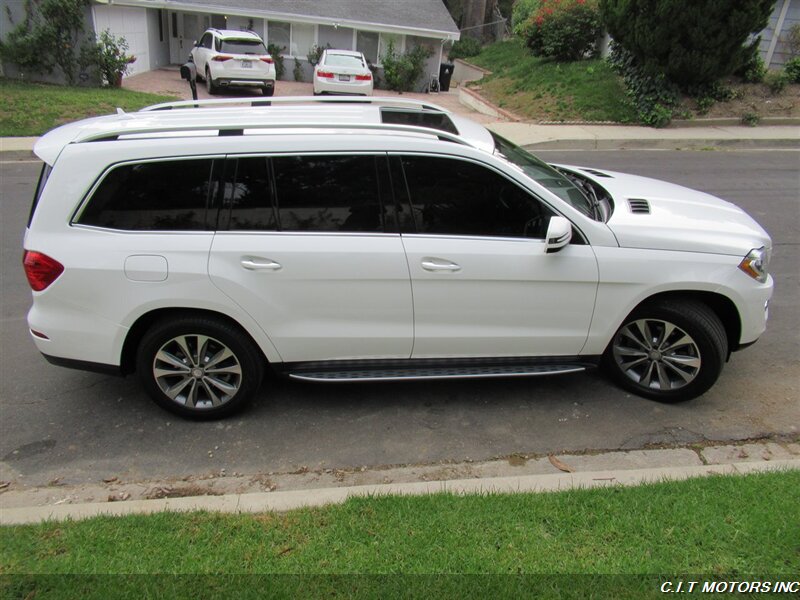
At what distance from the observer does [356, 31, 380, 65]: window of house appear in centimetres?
2644

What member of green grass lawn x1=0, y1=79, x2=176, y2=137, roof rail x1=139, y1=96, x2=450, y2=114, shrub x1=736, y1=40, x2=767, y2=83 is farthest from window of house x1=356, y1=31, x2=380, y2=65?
roof rail x1=139, y1=96, x2=450, y2=114

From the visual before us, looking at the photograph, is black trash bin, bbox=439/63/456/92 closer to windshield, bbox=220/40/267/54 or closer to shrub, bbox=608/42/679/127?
windshield, bbox=220/40/267/54

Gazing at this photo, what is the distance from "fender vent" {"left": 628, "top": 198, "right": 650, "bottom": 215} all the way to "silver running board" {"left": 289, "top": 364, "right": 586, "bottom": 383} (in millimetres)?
1139

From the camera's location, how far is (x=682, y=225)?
13.5ft

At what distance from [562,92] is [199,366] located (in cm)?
1574

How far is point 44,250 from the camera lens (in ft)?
12.3

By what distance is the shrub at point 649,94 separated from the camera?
50.2 feet

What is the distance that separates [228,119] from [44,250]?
1.39 meters

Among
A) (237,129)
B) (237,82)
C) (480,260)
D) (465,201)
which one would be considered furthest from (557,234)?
(237,82)

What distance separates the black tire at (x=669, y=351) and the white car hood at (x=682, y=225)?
39 cm

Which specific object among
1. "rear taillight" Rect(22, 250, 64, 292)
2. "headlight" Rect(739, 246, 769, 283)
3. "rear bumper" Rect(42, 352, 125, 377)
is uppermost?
"headlight" Rect(739, 246, 769, 283)

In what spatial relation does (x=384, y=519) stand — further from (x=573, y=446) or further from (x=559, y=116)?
(x=559, y=116)

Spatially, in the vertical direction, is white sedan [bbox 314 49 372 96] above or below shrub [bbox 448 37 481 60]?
below

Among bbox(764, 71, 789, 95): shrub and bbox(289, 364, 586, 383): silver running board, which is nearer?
bbox(289, 364, 586, 383): silver running board
